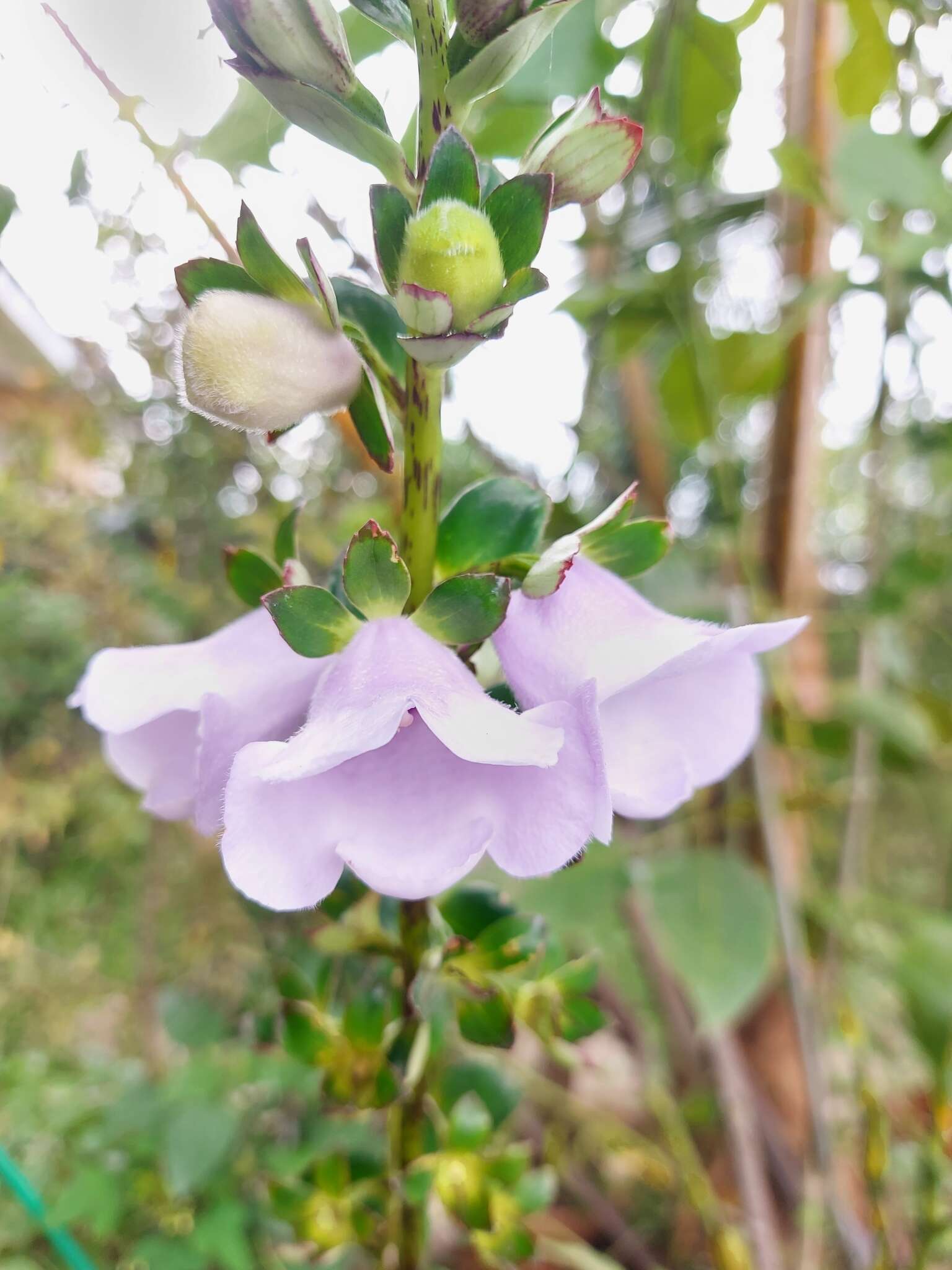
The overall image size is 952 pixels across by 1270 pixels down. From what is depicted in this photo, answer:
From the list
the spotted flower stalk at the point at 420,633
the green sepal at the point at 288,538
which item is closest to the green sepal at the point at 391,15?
the spotted flower stalk at the point at 420,633

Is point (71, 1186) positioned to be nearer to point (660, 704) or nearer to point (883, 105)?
point (660, 704)

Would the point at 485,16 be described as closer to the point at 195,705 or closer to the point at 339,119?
the point at 339,119

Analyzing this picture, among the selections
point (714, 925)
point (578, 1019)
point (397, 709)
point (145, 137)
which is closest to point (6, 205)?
point (145, 137)

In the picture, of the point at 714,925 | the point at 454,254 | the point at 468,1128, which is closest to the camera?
the point at 454,254

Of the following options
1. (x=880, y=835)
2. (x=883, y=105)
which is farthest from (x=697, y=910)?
(x=880, y=835)

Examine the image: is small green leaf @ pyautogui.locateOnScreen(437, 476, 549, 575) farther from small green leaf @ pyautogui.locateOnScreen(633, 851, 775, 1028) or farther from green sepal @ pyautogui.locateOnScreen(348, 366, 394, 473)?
small green leaf @ pyautogui.locateOnScreen(633, 851, 775, 1028)

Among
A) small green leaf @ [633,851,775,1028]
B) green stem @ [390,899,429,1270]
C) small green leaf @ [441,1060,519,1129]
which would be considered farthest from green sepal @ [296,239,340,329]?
small green leaf @ [633,851,775,1028]

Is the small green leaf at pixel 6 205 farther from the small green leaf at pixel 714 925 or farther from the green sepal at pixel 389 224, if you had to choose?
the small green leaf at pixel 714 925
